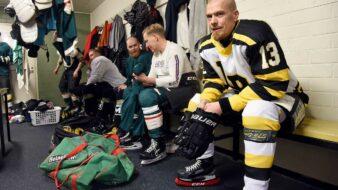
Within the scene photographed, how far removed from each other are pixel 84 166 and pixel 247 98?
3.49ft

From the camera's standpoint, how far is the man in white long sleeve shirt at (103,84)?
311cm

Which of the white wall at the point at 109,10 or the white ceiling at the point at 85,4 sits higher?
the white ceiling at the point at 85,4

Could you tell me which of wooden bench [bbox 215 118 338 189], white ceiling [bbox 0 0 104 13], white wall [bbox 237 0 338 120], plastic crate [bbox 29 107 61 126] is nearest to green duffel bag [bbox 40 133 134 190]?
wooden bench [bbox 215 118 338 189]

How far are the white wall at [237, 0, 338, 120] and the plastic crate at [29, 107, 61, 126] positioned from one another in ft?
10.2

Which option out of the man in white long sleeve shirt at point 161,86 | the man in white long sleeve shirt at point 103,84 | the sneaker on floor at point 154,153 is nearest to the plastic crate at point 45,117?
the man in white long sleeve shirt at point 103,84

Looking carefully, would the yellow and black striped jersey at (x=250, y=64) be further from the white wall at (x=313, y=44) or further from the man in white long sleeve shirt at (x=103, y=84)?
the man in white long sleeve shirt at (x=103, y=84)

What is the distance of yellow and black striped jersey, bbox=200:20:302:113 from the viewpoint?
3.81ft

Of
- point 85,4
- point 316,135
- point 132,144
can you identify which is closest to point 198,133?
point 316,135

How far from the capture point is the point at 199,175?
4.99 ft

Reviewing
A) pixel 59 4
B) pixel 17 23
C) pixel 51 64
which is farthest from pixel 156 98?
pixel 51 64

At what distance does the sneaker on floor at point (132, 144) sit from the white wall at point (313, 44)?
56.6 inches

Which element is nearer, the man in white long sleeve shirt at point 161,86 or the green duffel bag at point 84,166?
the green duffel bag at point 84,166

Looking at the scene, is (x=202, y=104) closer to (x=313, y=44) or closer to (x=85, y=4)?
(x=313, y=44)

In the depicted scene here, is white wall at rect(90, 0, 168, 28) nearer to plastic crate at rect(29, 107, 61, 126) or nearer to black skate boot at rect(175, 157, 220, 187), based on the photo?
plastic crate at rect(29, 107, 61, 126)
